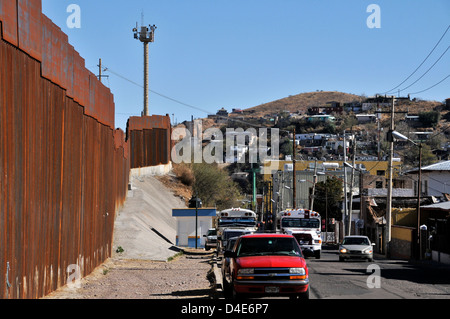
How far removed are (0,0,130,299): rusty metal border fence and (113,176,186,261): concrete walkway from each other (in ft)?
33.8

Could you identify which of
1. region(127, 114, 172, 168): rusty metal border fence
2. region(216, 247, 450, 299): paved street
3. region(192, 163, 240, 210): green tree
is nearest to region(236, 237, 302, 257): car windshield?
region(216, 247, 450, 299): paved street

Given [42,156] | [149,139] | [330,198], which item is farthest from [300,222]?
[330,198]

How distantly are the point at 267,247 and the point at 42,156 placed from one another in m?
6.13

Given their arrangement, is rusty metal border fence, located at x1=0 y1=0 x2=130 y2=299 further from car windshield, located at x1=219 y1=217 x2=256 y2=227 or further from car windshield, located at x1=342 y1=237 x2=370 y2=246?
car windshield, located at x1=342 y1=237 x2=370 y2=246

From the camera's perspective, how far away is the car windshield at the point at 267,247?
1797 centimetres

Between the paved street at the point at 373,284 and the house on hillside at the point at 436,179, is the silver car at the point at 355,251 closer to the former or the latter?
the paved street at the point at 373,284

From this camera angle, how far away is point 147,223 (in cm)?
4791

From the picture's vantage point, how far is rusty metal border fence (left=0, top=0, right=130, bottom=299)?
14.1 metres

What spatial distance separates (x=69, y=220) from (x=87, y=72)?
20.0 ft

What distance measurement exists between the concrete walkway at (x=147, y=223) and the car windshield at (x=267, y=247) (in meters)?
16.5
